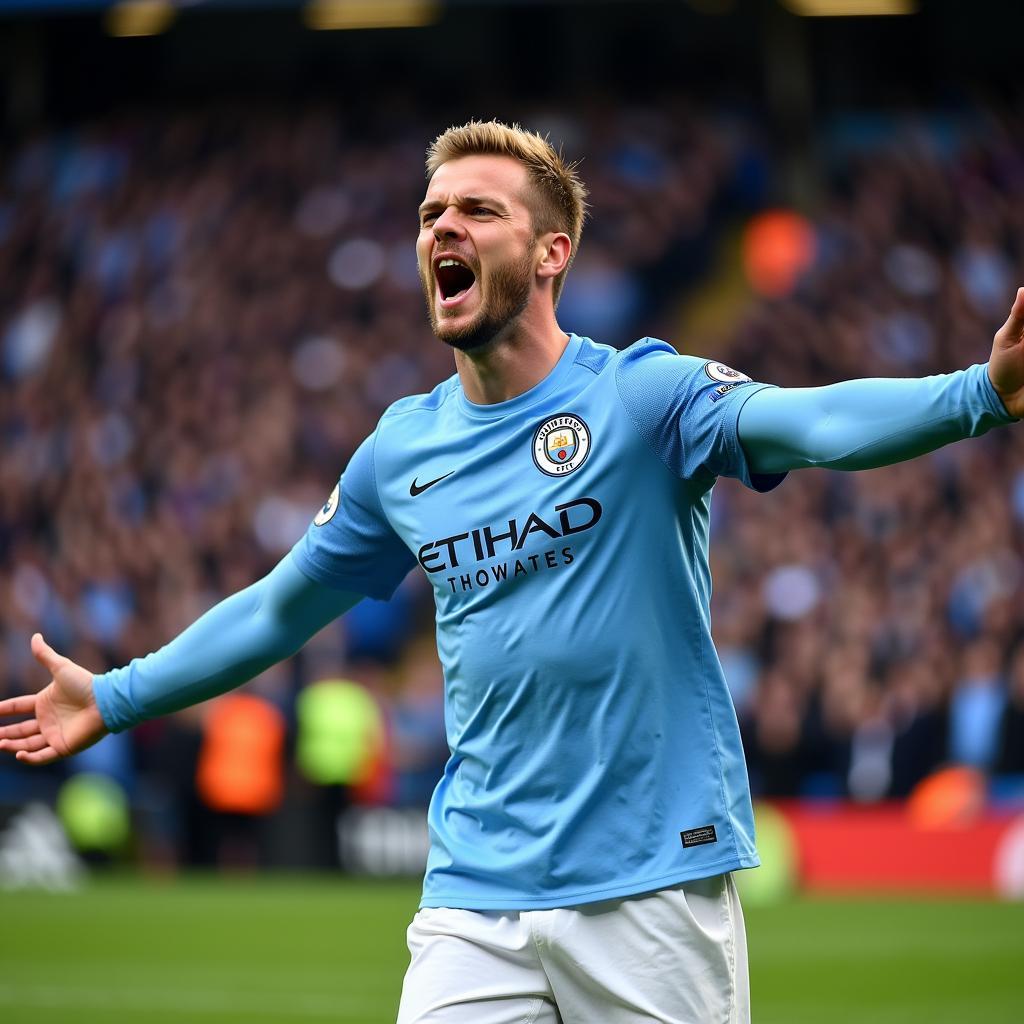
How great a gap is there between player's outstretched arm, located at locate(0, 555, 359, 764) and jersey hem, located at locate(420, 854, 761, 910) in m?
0.87

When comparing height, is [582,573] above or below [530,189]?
below

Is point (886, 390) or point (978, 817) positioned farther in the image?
point (978, 817)

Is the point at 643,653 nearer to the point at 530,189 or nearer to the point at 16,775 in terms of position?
the point at 530,189

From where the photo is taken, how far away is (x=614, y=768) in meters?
3.78

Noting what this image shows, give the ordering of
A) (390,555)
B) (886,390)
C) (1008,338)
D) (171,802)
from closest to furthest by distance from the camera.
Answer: (1008,338) < (886,390) < (390,555) < (171,802)

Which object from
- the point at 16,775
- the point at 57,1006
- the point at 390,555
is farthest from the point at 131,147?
the point at 390,555

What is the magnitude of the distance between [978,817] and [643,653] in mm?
10568

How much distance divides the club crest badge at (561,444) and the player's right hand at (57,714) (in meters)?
1.23

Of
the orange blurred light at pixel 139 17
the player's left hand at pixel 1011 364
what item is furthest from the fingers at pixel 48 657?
the orange blurred light at pixel 139 17

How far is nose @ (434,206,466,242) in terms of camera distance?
4.03 m

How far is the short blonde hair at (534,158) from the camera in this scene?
412 cm

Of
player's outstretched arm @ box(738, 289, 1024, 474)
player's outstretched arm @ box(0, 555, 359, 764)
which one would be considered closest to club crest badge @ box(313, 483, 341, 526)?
→ player's outstretched arm @ box(0, 555, 359, 764)

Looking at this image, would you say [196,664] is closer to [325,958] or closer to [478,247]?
[478,247]

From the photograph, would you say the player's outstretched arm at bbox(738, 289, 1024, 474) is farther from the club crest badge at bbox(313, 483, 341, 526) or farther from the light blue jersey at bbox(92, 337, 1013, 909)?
the club crest badge at bbox(313, 483, 341, 526)
